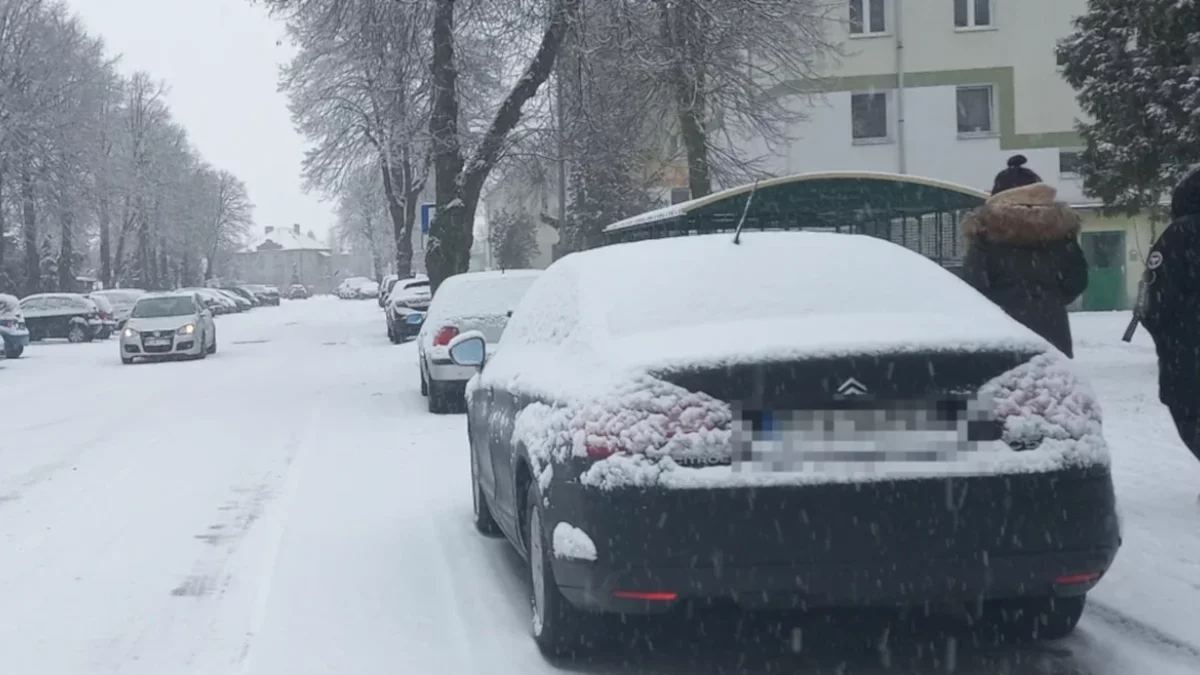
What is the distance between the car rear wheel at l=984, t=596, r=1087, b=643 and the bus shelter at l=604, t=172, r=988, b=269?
766 cm

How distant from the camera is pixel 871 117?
37.7 meters

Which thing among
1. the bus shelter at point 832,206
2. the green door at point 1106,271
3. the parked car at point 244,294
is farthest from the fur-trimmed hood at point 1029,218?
the parked car at point 244,294

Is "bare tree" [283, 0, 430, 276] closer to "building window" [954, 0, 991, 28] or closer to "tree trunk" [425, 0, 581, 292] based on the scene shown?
"tree trunk" [425, 0, 581, 292]

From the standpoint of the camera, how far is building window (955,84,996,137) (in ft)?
123

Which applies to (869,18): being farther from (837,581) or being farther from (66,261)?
(66,261)

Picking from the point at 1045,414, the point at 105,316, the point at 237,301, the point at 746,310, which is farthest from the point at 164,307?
the point at 237,301

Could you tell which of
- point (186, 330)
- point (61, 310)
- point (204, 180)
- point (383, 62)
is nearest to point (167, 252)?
point (204, 180)

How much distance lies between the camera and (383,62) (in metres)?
23.0

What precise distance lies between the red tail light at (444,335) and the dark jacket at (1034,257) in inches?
314

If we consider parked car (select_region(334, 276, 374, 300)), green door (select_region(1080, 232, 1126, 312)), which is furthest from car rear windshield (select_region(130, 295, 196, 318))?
parked car (select_region(334, 276, 374, 300))

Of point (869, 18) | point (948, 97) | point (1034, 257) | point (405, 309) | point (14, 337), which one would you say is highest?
point (869, 18)

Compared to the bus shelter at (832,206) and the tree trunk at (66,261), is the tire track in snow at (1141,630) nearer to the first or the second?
the bus shelter at (832,206)

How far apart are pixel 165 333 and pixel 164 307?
1.68 metres

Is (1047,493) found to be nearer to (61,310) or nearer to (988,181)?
(988,181)
